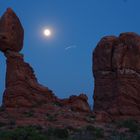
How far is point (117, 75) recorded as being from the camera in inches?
1965

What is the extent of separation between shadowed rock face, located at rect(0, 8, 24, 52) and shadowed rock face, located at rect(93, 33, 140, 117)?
10.5m

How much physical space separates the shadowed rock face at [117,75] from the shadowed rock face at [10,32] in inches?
412

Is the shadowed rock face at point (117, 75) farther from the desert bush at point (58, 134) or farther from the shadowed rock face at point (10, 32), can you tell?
the desert bush at point (58, 134)

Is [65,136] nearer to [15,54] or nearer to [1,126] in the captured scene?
[1,126]

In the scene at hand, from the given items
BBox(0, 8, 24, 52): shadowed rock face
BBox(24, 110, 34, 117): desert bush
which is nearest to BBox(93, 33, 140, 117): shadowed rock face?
BBox(0, 8, 24, 52): shadowed rock face

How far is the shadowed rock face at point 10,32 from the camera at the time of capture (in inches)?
1807

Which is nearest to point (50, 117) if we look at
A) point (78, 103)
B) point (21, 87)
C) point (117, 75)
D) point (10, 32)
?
point (21, 87)

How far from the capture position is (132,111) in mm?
48000

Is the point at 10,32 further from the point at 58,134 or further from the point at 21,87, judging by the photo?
the point at 58,134

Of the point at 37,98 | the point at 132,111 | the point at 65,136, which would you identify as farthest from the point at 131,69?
the point at 65,136

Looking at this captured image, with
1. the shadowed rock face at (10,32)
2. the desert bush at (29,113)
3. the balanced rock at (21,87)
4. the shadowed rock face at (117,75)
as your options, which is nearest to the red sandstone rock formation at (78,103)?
the balanced rock at (21,87)

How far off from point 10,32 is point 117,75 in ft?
42.9

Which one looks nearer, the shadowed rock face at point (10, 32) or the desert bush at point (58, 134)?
the desert bush at point (58, 134)

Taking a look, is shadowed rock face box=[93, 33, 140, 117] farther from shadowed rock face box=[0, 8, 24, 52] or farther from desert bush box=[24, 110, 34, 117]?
desert bush box=[24, 110, 34, 117]
